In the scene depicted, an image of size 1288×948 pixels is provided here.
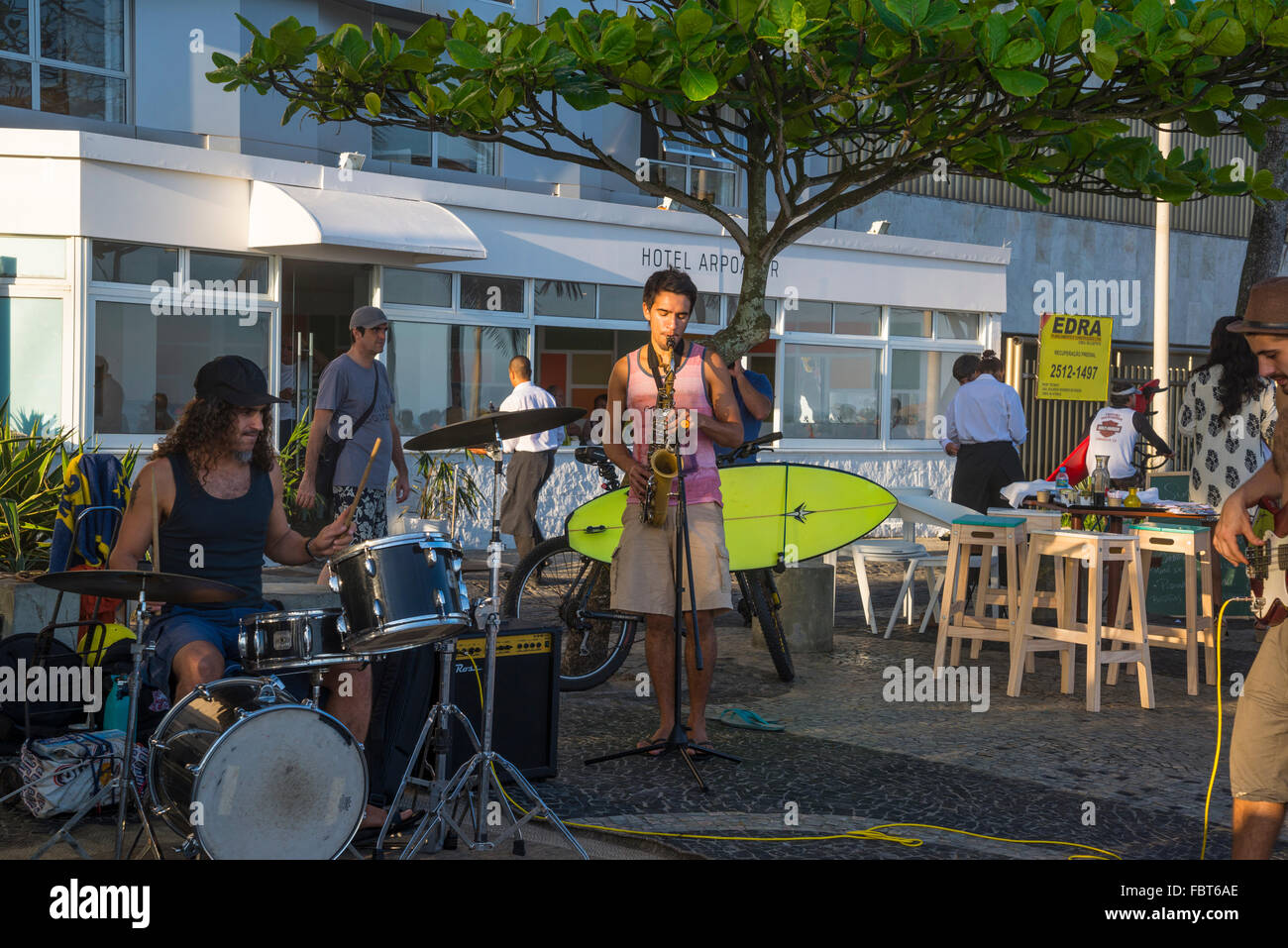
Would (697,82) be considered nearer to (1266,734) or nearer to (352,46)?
(352,46)

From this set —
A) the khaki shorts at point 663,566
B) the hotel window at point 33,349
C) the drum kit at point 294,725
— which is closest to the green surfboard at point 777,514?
the khaki shorts at point 663,566

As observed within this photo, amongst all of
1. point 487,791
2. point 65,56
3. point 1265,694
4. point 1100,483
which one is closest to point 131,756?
point 487,791

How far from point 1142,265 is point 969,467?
15.3 meters

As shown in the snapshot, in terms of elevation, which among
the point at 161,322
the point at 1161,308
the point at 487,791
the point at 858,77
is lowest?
the point at 487,791

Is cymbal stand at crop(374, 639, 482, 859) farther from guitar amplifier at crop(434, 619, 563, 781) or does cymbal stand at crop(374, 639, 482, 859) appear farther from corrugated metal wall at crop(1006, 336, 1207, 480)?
corrugated metal wall at crop(1006, 336, 1207, 480)

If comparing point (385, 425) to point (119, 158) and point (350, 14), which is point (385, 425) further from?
point (350, 14)

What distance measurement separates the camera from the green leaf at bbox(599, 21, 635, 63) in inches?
258

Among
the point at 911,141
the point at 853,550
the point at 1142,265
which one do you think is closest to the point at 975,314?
the point at 1142,265

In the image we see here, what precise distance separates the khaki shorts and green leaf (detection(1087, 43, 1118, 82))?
8.28ft

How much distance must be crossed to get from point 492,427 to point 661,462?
1.25 metres

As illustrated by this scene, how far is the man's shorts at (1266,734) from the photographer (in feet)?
12.8

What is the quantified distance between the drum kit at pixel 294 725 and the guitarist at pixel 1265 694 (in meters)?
2.01

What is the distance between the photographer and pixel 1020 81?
6.05 metres

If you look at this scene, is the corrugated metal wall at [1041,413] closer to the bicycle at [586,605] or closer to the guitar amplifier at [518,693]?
the bicycle at [586,605]
